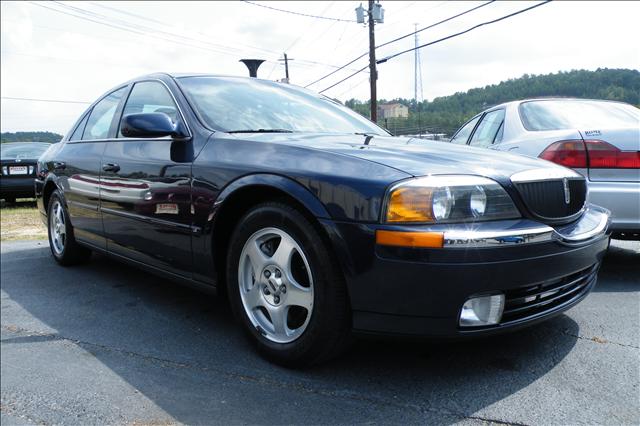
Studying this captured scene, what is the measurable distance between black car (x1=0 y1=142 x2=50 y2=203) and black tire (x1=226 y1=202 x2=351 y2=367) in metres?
9.99

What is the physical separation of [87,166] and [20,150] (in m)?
8.56

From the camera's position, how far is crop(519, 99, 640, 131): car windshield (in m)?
3.94

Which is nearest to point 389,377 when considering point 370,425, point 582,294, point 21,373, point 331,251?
point 370,425

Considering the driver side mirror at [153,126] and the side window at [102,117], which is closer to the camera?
the driver side mirror at [153,126]

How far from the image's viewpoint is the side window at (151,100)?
3.13 metres

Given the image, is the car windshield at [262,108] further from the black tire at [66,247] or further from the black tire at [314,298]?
the black tire at [66,247]

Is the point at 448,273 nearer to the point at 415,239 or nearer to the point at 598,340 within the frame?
the point at 415,239

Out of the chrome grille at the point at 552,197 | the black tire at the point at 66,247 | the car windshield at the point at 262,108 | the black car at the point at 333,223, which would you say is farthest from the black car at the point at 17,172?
the chrome grille at the point at 552,197

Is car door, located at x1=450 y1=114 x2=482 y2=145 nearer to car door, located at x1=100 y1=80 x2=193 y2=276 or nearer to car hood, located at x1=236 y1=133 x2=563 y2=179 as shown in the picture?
car hood, located at x1=236 y1=133 x2=563 y2=179

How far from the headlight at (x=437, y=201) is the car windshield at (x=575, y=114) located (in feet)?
7.70

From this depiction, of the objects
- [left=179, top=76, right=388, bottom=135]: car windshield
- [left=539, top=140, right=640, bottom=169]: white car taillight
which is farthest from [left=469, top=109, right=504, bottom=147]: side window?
[left=179, top=76, right=388, bottom=135]: car windshield

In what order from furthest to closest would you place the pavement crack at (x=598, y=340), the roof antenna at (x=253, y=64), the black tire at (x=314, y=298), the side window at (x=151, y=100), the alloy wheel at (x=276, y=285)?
1. the roof antenna at (x=253, y=64)
2. the side window at (x=151, y=100)
3. the pavement crack at (x=598, y=340)
4. the alloy wheel at (x=276, y=285)
5. the black tire at (x=314, y=298)

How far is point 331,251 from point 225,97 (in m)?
1.50

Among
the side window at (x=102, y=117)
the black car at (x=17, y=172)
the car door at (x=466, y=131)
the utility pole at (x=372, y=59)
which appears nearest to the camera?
the side window at (x=102, y=117)
